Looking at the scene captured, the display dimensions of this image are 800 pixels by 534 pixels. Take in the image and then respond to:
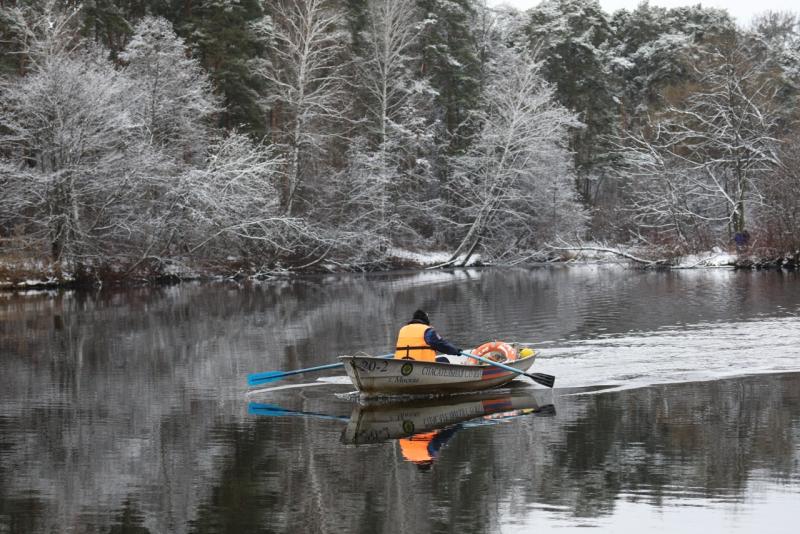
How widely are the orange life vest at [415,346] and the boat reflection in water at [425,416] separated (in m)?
0.68

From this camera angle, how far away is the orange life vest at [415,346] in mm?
15750

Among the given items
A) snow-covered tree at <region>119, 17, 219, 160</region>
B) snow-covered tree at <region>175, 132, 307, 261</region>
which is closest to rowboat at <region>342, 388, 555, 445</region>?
snow-covered tree at <region>175, 132, 307, 261</region>

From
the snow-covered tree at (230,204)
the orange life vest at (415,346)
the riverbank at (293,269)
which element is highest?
the snow-covered tree at (230,204)

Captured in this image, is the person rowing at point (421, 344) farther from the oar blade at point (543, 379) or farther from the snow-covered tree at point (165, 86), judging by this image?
the snow-covered tree at point (165, 86)

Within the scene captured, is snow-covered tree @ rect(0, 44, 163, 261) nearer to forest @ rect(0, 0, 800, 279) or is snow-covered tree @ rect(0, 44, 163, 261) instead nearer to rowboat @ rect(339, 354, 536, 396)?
forest @ rect(0, 0, 800, 279)

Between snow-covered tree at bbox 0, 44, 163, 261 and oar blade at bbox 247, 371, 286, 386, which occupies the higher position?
snow-covered tree at bbox 0, 44, 163, 261

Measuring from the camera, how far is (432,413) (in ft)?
48.3

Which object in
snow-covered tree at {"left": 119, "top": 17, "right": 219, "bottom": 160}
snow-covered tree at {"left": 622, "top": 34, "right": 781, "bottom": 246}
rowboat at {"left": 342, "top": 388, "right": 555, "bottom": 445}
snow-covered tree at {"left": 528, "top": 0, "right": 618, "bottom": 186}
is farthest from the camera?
snow-covered tree at {"left": 528, "top": 0, "right": 618, "bottom": 186}

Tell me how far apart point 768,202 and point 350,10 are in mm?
24975

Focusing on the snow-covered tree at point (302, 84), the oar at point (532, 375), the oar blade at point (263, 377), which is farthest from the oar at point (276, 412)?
the snow-covered tree at point (302, 84)

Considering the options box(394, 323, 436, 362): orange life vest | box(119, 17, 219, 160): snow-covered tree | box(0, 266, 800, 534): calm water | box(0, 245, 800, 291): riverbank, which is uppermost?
box(119, 17, 219, 160): snow-covered tree

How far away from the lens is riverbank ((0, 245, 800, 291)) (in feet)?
128

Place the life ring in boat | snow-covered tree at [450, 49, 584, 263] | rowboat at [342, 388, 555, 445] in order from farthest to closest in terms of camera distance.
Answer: snow-covered tree at [450, 49, 584, 263] < the life ring in boat < rowboat at [342, 388, 555, 445]

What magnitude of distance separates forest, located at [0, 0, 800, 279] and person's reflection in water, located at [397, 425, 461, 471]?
93.5ft
